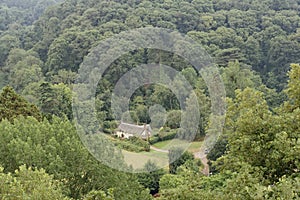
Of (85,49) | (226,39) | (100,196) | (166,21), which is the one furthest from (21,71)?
(100,196)

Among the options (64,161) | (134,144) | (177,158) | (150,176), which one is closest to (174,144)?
(177,158)

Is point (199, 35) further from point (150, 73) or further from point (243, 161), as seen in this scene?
point (243, 161)

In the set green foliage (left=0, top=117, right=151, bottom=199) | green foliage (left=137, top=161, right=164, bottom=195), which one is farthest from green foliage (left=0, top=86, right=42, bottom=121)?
green foliage (left=137, top=161, right=164, bottom=195)

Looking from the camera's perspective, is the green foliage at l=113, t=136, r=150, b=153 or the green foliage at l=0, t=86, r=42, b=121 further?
the green foliage at l=113, t=136, r=150, b=153

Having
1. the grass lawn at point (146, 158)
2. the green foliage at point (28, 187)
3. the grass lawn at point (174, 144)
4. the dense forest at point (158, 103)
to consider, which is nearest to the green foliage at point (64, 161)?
the dense forest at point (158, 103)

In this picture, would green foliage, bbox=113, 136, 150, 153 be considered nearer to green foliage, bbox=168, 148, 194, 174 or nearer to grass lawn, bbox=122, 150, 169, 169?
grass lawn, bbox=122, 150, 169, 169

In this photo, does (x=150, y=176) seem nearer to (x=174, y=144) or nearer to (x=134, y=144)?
(x=134, y=144)
